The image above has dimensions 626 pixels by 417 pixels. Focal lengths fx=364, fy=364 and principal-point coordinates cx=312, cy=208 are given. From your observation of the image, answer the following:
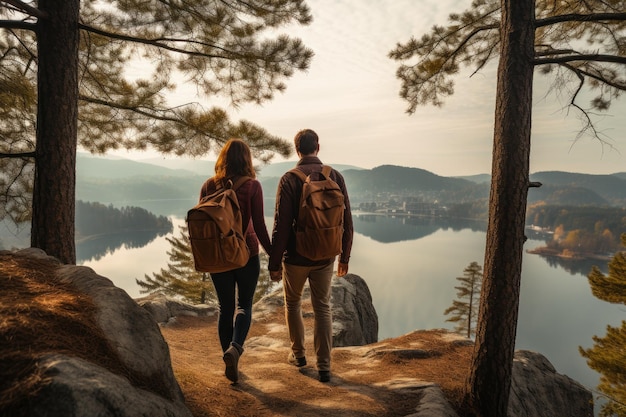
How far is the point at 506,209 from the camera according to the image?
11.4 feet

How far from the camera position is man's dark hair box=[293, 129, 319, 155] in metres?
3.33

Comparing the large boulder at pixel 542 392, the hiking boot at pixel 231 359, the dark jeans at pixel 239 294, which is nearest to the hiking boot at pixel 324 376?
the hiking boot at pixel 231 359

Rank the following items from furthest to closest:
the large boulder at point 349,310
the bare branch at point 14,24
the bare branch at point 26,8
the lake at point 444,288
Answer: the lake at point 444,288 < the large boulder at point 349,310 < the bare branch at point 14,24 < the bare branch at point 26,8

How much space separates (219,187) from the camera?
305 centimetres

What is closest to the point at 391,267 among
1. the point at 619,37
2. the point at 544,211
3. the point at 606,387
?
the point at 606,387

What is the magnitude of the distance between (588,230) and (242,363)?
395 ft

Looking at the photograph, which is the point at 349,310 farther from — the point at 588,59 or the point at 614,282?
the point at 614,282

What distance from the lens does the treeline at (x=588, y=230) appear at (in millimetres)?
90688

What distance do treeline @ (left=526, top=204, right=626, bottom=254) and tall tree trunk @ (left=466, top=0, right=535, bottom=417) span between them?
330ft

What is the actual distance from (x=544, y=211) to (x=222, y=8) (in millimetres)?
158167

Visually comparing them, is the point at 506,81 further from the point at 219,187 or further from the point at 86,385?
the point at 86,385

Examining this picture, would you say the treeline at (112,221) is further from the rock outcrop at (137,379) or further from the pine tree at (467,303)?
the rock outcrop at (137,379)

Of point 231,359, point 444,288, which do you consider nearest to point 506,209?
point 231,359

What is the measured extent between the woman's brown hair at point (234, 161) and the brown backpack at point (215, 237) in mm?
280
